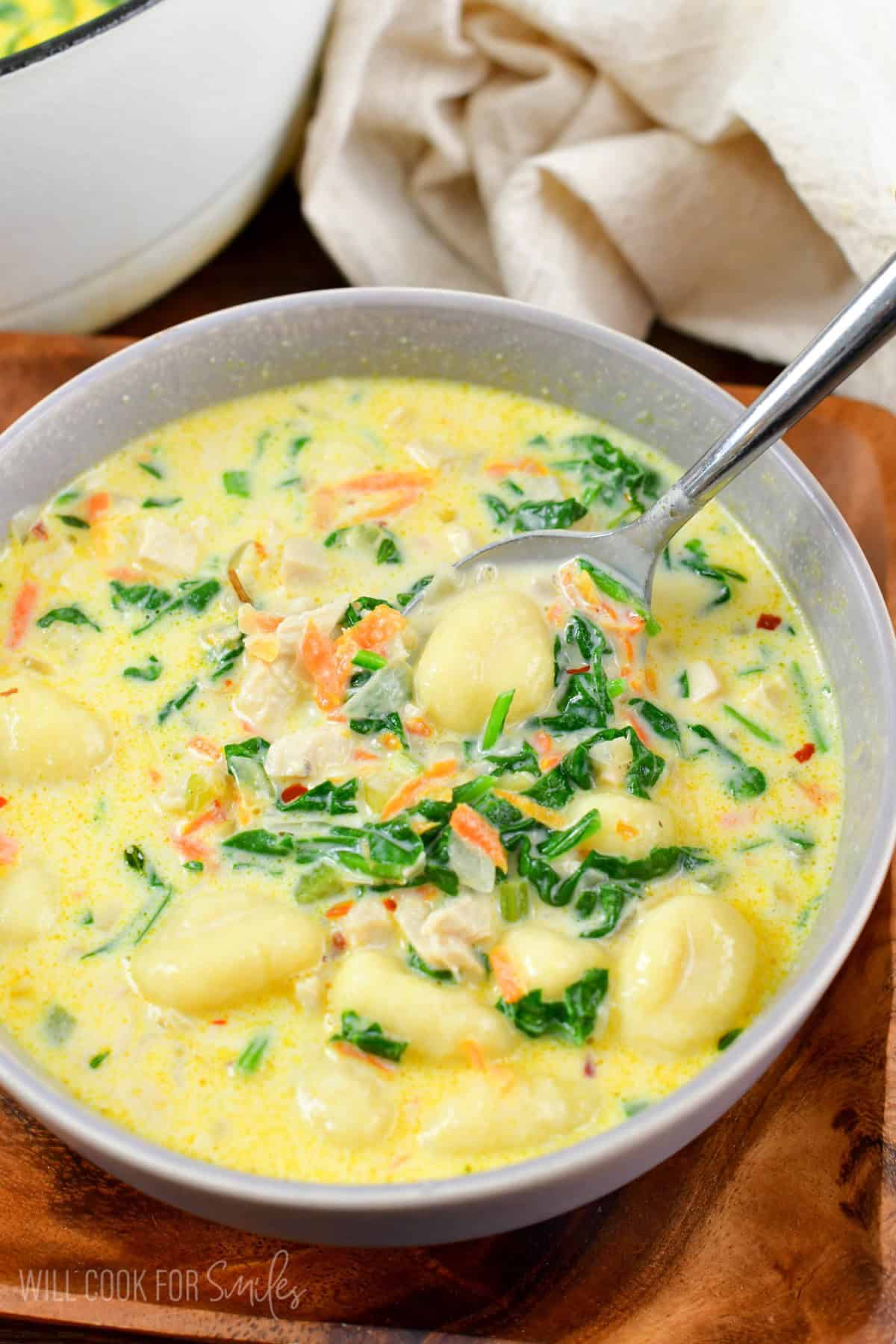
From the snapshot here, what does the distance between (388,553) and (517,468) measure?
1.07 feet

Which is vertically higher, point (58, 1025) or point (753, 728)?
point (58, 1025)

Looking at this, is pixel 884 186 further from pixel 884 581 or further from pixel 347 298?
pixel 347 298

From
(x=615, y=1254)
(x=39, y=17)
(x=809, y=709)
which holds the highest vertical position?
(x=39, y=17)

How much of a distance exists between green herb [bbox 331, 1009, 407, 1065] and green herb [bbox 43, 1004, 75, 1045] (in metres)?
0.38

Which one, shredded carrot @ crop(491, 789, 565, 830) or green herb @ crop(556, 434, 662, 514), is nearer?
shredded carrot @ crop(491, 789, 565, 830)

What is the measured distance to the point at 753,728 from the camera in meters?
2.26

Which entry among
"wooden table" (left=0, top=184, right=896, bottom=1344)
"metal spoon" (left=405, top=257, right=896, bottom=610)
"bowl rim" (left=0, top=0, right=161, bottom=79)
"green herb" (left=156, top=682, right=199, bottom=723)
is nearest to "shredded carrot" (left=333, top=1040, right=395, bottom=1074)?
"wooden table" (left=0, top=184, right=896, bottom=1344)

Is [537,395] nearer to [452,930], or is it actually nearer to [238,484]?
[238,484]

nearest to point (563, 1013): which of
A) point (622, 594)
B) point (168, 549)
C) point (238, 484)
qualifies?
point (622, 594)

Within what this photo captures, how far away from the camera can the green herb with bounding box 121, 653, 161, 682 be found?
230 cm

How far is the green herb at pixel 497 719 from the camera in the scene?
7.05ft

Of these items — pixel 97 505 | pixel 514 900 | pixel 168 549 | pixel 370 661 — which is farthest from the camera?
pixel 97 505

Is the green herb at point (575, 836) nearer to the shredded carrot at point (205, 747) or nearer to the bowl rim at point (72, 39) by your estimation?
the shredded carrot at point (205, 747)

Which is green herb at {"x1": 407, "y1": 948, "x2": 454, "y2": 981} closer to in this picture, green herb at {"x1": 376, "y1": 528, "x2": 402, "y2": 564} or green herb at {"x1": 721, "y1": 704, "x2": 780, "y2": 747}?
green herb at {"x1": 721, "y1": 704, "x2": 780, "y2": 747}
